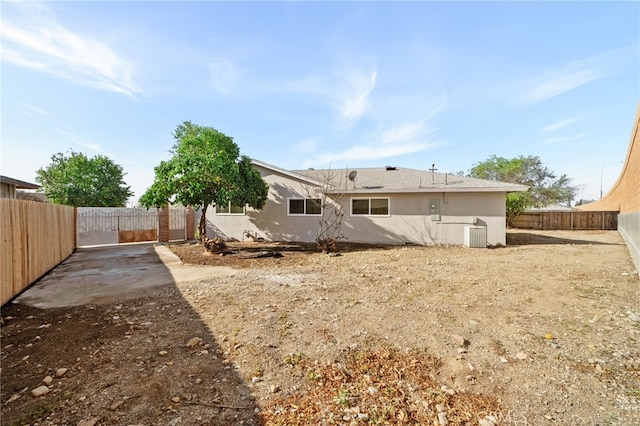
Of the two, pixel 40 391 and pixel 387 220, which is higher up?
pixel 387 220

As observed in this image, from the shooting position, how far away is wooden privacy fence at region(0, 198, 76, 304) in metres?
4.53

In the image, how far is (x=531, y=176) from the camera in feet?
109

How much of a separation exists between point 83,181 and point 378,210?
26.5m

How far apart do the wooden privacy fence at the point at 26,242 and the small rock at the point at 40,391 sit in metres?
3.23

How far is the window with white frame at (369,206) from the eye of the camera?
1238 centimetres

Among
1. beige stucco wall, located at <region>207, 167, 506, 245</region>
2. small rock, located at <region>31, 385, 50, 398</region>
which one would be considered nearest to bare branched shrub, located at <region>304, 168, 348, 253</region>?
beige stucco wall, located at <region>207, 167, 506, 245</region>

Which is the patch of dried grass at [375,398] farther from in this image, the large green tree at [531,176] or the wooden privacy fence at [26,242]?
the large green tree at [531,176]

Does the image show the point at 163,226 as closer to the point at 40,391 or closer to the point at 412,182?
the point at 412,182

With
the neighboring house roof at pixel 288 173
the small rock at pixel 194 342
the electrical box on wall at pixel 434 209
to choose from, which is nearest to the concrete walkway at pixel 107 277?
the small rock at pixel 194 342

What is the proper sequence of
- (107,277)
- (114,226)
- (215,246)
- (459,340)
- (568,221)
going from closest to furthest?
(459,340)
(107,277)
(215,246)
(114,226)
(568,221)

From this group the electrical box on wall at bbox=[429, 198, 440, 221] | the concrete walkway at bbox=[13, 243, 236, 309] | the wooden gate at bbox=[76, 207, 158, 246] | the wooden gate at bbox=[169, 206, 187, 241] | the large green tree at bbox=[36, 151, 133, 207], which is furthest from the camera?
the large green tree at bbox=[36, 151, 133, 207]

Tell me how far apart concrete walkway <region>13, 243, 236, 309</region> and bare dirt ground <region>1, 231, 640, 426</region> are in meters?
0.50

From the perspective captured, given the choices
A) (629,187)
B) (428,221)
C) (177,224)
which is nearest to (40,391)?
(428,221)

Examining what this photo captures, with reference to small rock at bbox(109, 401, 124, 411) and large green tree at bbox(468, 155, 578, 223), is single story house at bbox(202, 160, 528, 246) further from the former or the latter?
large green tree at bbox(468, 155, 578, 223)
